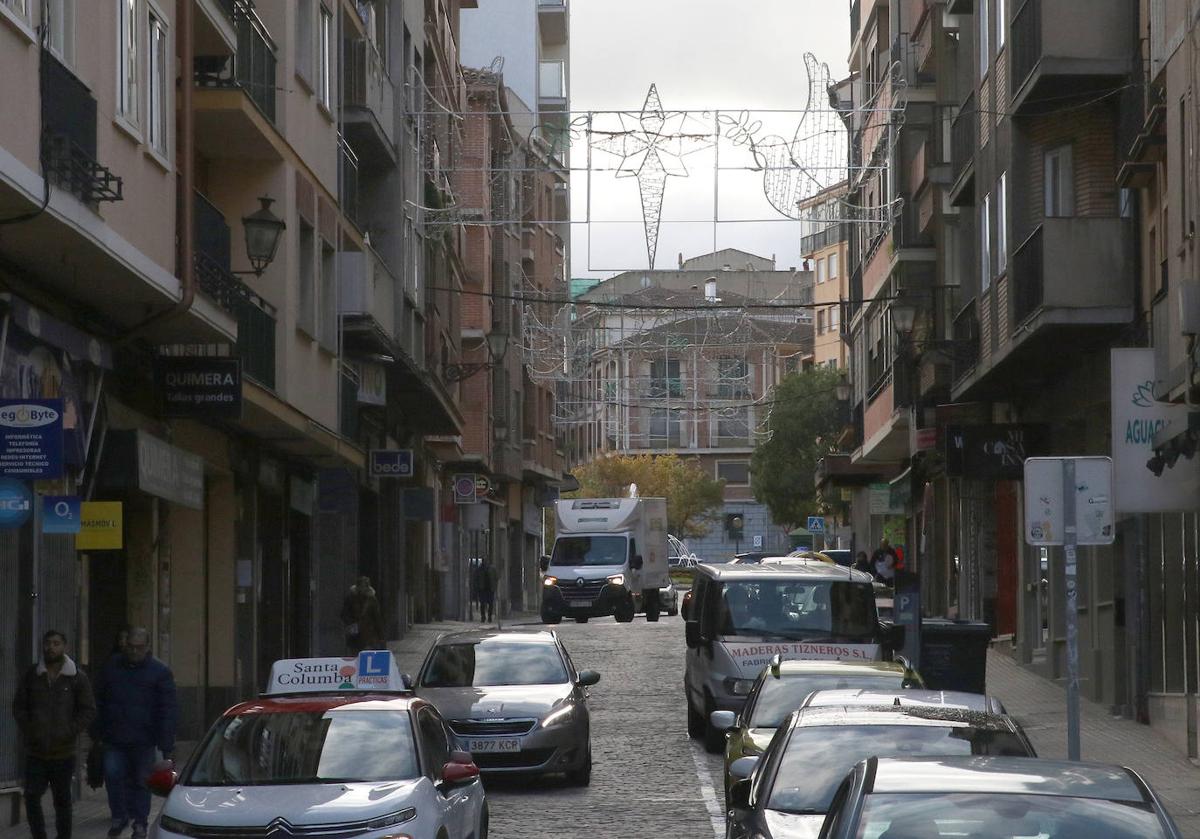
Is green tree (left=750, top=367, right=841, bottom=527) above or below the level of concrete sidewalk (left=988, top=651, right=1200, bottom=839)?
above

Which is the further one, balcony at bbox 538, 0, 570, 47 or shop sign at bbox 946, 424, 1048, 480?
balcony at bbox 538, 0, 570, 47

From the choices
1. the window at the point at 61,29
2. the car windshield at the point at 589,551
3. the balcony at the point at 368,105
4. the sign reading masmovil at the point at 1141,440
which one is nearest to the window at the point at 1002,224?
the sign reading masmovil at the point at 1141,440

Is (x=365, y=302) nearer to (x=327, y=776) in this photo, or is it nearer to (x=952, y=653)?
(x=952, y=653)

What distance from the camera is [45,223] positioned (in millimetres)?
14531

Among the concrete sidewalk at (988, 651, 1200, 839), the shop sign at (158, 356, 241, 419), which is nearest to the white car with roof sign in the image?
the concrete sidewalk at (988, 651, 1200, 839)

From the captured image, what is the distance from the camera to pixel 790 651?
21.2 meters

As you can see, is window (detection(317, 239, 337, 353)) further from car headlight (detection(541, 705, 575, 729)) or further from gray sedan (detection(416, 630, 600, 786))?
car headlight (detection(541, 705, 575, 729))

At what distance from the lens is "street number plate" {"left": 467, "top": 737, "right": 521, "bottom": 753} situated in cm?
1848

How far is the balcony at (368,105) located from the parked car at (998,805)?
26.0 meters

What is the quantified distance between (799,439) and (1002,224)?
74081mm

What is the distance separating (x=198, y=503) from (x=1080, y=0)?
12056mm

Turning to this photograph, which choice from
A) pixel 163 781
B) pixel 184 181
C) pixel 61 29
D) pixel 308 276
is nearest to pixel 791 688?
pixel 163 781

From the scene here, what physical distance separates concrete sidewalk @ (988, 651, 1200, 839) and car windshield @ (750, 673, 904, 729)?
8.04 feet

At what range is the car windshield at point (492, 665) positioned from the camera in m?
19.8
